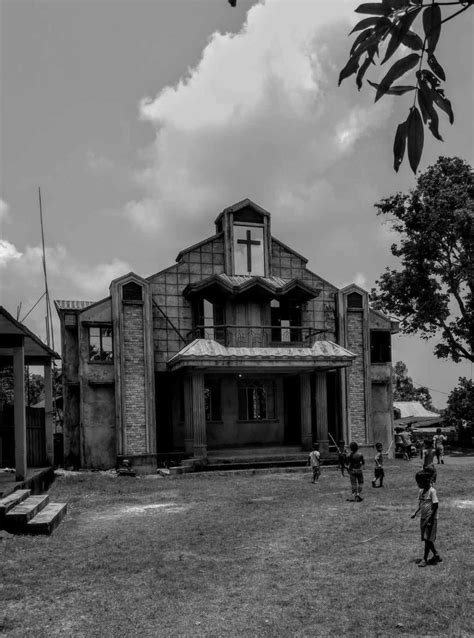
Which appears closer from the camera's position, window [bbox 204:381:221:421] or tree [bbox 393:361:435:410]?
window [bbox 204:381:221:421]

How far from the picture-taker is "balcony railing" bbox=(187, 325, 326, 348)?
28.7 m

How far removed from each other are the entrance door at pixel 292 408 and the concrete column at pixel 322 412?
2032 millimetres

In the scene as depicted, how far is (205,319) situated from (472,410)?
1811 centimetres

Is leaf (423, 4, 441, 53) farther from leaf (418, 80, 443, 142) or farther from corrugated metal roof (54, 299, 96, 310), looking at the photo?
corrugated metal roof (54, 299, 96, 310)

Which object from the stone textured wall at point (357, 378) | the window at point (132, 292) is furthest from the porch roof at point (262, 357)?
→ the window at point (132, 292)

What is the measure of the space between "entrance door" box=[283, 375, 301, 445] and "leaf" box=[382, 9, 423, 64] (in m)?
29.1

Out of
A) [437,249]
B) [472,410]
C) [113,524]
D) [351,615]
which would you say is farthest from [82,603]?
[472,410]

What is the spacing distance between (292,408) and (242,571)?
70.7 feet

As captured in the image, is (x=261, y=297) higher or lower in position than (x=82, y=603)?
higher

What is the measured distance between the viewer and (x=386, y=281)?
37.8 metres

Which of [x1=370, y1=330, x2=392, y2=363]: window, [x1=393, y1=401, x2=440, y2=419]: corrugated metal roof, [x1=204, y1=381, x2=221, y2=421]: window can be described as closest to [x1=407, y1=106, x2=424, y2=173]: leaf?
[x1=204, y1=381, x2=221, y2=421]: window

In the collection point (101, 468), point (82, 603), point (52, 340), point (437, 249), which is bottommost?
point (101, 468)

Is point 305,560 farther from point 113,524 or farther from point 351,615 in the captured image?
point 113,524

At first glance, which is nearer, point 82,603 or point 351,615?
point 351,615
